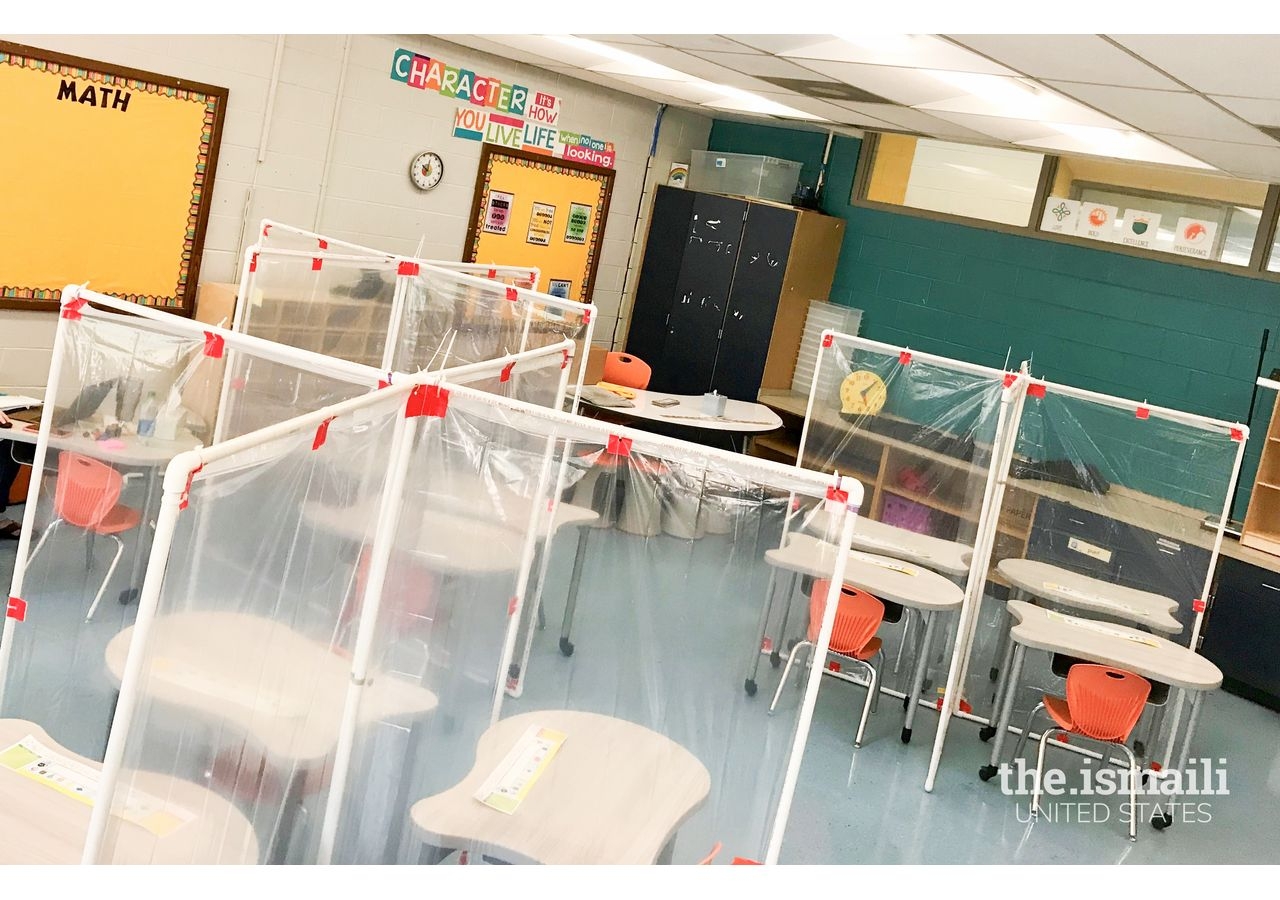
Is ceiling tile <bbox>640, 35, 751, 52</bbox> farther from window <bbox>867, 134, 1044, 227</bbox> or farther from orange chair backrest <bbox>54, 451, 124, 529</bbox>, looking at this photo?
window <bbox>867, 134, 1044, 227</bbox>

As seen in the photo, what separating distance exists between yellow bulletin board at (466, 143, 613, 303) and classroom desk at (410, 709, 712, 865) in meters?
5.16

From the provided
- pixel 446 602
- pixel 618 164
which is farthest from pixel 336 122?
pixel 446 602

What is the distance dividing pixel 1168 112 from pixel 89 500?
3.77 metres

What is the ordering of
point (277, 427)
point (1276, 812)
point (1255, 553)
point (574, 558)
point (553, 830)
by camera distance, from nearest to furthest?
point (277, 427), point (553, 830), point (574, 558), point (1276, 812), point (1255, 553)

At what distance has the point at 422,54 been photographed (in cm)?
675

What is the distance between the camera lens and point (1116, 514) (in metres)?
5.00

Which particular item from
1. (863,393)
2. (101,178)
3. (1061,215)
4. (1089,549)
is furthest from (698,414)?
(101,178)

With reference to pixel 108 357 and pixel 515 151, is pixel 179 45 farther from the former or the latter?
pixel 108 357

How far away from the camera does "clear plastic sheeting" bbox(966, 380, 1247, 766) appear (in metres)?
4.86

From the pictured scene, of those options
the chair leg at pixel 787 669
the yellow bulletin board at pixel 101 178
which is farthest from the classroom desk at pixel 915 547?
the yellow bulletin board at pixel 101 178

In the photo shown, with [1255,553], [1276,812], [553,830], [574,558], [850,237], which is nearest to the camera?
[553,830]

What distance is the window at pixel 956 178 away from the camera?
292 inches
